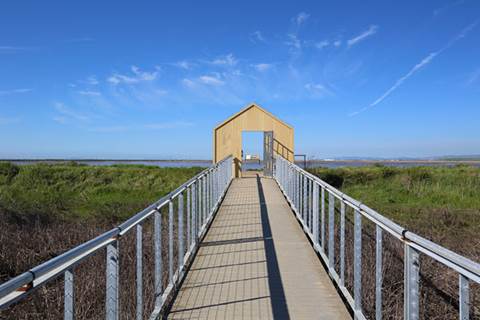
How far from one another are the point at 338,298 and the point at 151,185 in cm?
2143

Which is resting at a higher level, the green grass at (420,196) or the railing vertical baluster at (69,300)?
the railing vertical baluster at (69,300)

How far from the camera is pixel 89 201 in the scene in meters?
Result: 19.3

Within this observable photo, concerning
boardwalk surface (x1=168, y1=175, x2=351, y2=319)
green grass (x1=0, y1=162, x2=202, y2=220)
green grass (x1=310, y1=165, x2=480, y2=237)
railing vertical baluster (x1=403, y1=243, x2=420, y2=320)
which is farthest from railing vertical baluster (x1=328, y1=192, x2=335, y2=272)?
green grass (x1=0, y1=162, x2=202, y2=220)

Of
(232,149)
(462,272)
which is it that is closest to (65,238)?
(462,272)

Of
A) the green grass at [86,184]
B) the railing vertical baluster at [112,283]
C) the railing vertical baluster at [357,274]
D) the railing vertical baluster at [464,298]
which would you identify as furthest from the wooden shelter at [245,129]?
the railing vertical baluster at [464,298]

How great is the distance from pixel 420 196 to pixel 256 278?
16.5m

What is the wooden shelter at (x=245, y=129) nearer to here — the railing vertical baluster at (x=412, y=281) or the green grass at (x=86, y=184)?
the green grass at (x=86, y=184)

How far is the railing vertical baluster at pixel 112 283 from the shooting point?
2.44 meters

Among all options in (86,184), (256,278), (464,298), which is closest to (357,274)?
(256,278)

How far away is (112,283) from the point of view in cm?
243

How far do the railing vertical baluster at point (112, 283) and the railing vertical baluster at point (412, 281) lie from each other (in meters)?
1.74

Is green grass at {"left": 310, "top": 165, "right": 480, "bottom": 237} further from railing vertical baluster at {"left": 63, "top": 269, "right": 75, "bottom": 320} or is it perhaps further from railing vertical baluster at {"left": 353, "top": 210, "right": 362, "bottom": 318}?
railing vertical baluster at {"left": 63, "top": 269, "right": 75, "bottom": 320}

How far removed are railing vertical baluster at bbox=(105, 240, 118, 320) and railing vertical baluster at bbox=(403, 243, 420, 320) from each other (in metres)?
1.74

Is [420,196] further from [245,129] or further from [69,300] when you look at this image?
[69,300]
